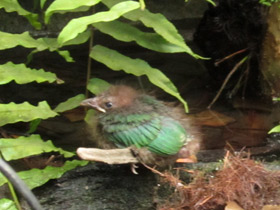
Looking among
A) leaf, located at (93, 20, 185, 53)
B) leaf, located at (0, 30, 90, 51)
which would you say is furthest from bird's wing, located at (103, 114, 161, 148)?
leaf, located at (0, 30, 90, 51)

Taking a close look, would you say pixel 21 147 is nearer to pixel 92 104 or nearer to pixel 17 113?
pixel 17 113

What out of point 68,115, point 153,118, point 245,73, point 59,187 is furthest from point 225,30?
point 59,187

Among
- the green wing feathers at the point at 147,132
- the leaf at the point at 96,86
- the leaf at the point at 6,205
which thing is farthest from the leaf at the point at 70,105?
the leaf at the point at 6,205

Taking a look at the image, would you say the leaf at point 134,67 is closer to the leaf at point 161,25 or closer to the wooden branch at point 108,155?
the leaf at point 161,25

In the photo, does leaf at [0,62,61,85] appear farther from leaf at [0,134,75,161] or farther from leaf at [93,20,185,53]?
leaf at [93,20,185,53]

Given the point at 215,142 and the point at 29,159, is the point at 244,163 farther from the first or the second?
the point at 29,159
